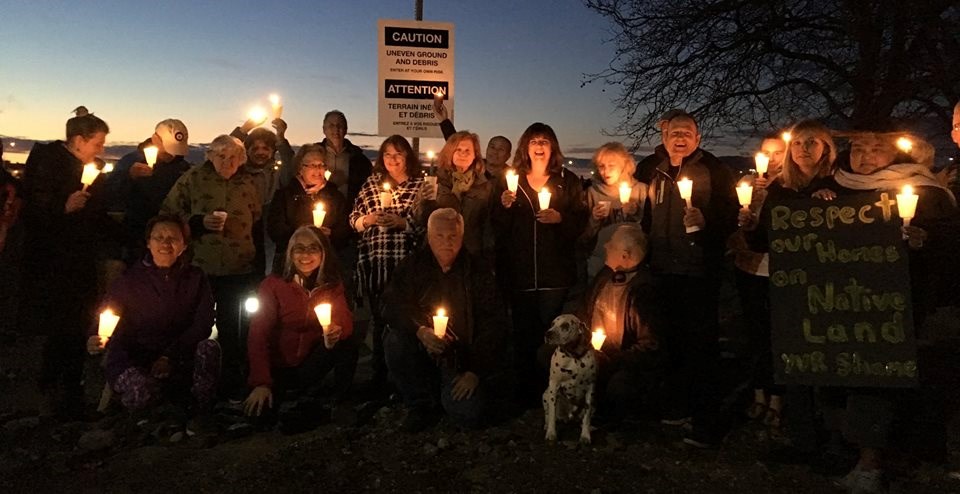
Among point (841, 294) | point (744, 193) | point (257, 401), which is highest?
point (744, 193)

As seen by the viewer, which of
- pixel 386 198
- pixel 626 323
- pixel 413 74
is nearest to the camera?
pixel 626 323

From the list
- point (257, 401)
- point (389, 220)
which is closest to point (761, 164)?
point (389, 220)

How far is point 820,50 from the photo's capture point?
46.4ft

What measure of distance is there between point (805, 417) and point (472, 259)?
8.31 ft

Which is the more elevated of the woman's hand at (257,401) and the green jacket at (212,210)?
the green jacket at (212,210)

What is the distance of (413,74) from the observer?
→ 719 cm

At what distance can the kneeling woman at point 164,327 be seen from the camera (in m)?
5.05

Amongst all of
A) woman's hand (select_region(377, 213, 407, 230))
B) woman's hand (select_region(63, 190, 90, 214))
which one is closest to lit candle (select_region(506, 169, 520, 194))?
woman's hand (select_region(377, 213, 407, 230))

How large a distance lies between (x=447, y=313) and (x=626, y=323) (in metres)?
1.32

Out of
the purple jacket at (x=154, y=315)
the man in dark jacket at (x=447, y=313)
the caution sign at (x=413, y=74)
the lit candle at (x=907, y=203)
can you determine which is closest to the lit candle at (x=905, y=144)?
the lit candle at (x=907, y=203)

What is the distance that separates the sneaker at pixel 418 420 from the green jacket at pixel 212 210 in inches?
74.7

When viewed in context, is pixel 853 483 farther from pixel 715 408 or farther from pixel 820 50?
pixel 820 50

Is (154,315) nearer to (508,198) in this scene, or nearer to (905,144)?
(508,198)

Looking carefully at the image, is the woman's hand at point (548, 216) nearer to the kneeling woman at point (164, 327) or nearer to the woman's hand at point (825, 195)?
the woman's hand at point (825, 195)
